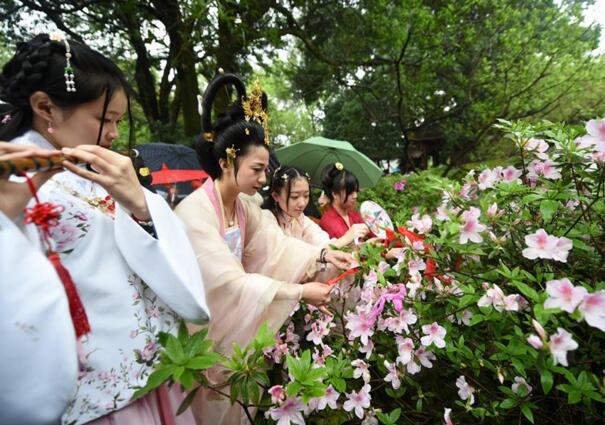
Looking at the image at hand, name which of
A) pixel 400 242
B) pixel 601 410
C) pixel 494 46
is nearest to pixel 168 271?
pixel 400 242

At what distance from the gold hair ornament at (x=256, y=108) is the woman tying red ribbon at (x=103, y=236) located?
0.87m

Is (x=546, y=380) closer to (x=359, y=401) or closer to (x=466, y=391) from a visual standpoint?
(x=466, y=391)

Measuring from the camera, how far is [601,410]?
1128mm

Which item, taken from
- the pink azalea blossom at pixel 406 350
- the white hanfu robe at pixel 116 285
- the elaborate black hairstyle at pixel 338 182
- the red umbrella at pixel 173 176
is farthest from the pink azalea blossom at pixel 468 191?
the red umbrella at pixel 173 176

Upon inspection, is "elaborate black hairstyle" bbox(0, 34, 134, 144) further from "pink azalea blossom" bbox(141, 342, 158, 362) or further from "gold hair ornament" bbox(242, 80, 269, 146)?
"gold hair ornament" bbox(242, 80, 269, 146)

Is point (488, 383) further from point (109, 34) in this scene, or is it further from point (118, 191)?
point (109, 34)

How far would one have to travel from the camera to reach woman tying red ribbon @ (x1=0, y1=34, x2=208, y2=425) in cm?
102

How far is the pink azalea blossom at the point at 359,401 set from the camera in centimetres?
127

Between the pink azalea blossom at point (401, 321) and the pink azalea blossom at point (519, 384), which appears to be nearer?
the pink azalea blossom at point (519, 384)

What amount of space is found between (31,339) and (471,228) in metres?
1.19

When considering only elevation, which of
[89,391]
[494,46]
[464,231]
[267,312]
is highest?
[494,46]

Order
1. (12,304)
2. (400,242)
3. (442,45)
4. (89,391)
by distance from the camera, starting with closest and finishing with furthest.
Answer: (12,304), (89,391), (400,242), (442,45)

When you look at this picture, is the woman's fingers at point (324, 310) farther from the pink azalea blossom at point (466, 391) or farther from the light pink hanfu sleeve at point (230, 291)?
the pink azalea blossom at point (466, 391)

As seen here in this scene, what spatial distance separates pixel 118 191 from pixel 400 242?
107 cm
